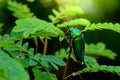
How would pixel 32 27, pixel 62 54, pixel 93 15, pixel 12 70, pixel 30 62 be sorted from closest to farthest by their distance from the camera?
pixel 12 70 → pixel 32 27 → pixel 30 62 → pixel 62 54 → pixel 93 15

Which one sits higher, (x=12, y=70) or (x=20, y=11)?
(x=20, y=11)

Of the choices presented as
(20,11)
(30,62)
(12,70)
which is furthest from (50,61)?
(20,11)

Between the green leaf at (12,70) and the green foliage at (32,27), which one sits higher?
the green foliage at (32,27)

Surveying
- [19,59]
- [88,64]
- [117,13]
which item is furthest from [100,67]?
[117,13]

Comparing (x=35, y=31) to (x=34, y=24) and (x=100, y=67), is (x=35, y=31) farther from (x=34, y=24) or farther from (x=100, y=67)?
(x=100, y=67)

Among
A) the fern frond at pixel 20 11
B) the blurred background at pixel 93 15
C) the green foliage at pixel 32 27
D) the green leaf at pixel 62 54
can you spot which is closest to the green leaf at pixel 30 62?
the green foliage at pixel 32 27

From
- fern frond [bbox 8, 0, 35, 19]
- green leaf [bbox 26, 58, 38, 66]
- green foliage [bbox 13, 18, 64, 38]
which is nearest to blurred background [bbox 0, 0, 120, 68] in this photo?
fern frond [bbox 8, 0, 35, 19]

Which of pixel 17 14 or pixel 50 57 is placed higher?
pixel 17 14

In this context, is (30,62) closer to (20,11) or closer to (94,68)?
(94,68)

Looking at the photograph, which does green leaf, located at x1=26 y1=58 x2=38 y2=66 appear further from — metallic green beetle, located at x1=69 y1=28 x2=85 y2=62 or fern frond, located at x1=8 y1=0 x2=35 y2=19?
fern frond, located at x1=8 y1=0 x2=35 y2=19

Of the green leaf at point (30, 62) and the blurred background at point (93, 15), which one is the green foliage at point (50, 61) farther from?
the blurred background at point (93, 15)

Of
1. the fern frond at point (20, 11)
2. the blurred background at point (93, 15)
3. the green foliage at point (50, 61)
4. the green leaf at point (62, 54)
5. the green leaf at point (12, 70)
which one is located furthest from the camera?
the blurred background at point (93, 15)
